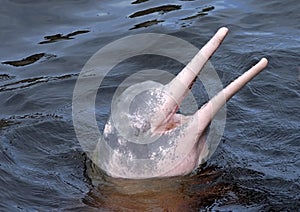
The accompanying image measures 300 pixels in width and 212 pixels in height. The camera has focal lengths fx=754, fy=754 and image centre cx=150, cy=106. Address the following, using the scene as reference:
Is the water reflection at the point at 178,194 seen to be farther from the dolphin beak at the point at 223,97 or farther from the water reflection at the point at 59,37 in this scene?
the water reflection at the point at 59,37

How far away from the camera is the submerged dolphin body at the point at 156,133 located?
4.81 m

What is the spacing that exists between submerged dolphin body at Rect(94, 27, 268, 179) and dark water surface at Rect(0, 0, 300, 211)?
4.4 inches

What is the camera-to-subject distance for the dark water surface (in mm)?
4941

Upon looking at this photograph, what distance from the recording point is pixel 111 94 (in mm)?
6605

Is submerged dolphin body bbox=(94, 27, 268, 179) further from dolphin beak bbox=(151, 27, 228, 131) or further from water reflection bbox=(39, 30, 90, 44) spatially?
water reflection bbox=(39, 30, 90, 44)

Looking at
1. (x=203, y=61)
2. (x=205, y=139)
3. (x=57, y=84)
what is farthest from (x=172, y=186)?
(x=57, y=84)

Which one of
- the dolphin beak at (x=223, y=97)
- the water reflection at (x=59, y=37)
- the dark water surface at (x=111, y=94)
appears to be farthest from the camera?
the water reflection at (x=59, y=37)

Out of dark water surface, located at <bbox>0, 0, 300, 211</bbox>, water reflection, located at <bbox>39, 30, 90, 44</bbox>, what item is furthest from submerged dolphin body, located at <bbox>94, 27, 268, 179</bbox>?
water reflection, located at <bbox>39, 30, 90, 44</bbox>

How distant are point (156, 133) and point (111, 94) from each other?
1.78 metres

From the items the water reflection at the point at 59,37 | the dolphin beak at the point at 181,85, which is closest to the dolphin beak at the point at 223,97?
the dolphin beak at the point at 181,85

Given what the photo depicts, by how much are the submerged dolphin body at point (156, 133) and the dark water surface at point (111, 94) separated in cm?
11

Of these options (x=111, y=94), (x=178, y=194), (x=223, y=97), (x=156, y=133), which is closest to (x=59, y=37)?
(x=111, y=94)

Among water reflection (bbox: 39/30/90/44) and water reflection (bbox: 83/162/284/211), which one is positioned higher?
water reflection (bbox: 39/30/90/44)

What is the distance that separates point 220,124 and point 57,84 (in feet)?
5.75
